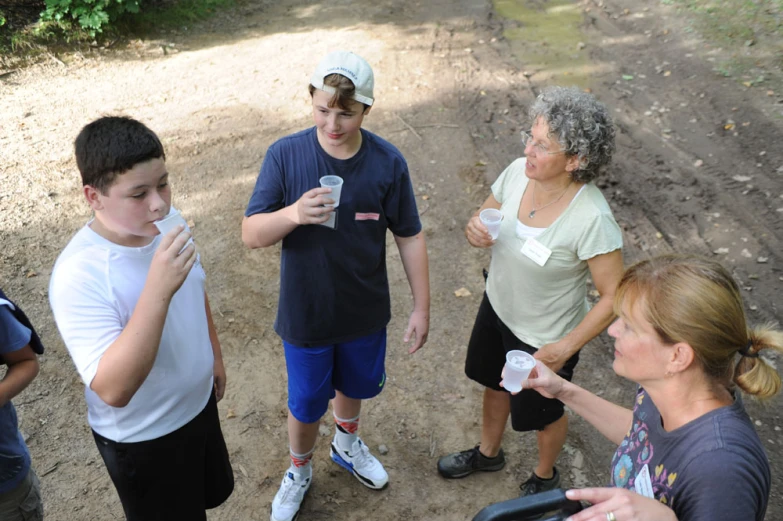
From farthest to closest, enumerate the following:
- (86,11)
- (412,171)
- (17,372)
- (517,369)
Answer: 1. (86,11)
2. (412,171)
3. (517,369)
4. (17,372)

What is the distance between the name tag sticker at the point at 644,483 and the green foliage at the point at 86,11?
28.2 ft

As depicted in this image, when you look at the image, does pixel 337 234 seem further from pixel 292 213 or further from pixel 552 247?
pixel 552 247

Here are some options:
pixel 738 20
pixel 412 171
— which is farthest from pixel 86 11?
pixel 738 20

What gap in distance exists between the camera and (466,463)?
3.65 metres

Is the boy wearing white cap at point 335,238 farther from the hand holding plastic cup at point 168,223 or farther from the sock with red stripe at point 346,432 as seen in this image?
the hand holding plastic cup at point 168,223

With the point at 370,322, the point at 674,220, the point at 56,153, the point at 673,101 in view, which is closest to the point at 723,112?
the point at 673,101

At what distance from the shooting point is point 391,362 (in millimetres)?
4453

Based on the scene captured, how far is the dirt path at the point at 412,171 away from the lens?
12.3 ft

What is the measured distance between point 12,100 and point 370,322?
6.36 meters

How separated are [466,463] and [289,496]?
106 cm

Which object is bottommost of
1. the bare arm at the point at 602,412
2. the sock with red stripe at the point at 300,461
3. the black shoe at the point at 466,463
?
the black shoe at the point at 466,463

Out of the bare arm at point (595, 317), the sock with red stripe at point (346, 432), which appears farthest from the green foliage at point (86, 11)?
the bare arm at point (595, 317)

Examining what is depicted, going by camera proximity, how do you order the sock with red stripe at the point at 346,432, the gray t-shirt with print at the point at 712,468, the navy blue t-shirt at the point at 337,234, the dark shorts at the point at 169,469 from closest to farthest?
the gray t-shirt with print at the point at 712,468 → the dark shorts at the point at 169,469 → the navy blue t-shirt at the point at 337,234 → the sock with red stripe at the point at 346,432

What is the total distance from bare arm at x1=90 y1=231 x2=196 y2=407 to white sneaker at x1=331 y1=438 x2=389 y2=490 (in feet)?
6.20
